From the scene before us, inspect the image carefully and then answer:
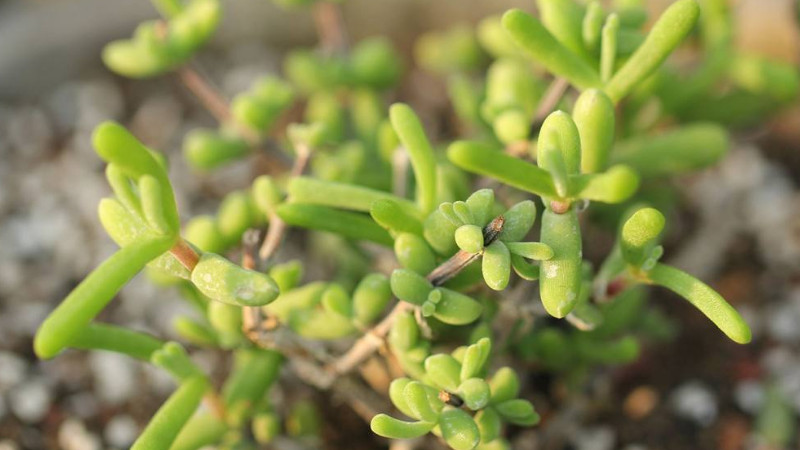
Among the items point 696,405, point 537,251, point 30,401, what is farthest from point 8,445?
point 696,405

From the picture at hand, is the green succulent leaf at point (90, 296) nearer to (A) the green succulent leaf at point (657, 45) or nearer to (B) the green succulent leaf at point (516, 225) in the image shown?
(B) the green succulent leaf at point (516, 225)

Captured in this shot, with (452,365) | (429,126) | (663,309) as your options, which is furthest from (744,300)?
(452,365)

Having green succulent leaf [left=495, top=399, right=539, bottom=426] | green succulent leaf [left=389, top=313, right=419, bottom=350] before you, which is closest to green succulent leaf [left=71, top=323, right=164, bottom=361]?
green succulent leaf [left=389, top=313, right=419, bottom=350]

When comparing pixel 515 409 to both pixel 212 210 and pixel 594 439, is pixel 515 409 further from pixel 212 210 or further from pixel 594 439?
Answer: pixel 212 210

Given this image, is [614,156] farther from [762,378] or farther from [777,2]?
[777,2]

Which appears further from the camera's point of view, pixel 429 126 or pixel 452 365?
pixel 429 126
